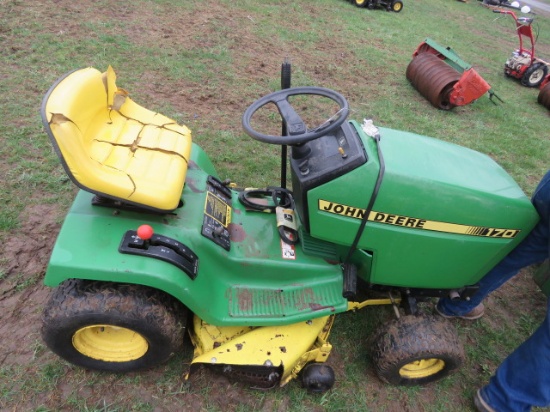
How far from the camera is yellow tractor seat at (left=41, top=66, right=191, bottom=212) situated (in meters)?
1.54

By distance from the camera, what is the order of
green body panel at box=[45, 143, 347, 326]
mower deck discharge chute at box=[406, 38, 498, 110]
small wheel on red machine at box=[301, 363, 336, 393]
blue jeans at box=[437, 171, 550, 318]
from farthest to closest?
mower deck discharge chute at box=[406, 38, 498, 110], small wheel on red machine at box=[301, 363, 336, 393], blue jeans at box=[437, 171, 550, 318], green body panel at box=[45, 143, 347, 326]

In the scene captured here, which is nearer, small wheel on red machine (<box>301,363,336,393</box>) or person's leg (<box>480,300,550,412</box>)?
person's leg (<box>480,300,550,412</box>)

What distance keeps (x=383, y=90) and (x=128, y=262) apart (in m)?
4.77

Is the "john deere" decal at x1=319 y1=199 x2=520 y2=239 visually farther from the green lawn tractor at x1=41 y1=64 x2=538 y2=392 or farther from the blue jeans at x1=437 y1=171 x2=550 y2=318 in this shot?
the blue jeans at x1=437 y1=171 x2=550 y2=318

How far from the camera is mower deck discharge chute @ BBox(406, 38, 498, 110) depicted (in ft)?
16.8

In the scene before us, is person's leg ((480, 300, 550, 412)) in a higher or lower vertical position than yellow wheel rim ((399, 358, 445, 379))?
higher

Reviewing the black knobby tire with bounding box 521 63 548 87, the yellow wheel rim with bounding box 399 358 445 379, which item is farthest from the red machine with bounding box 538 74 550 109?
the yellow wheel rim with bounding box 399 358 445 379

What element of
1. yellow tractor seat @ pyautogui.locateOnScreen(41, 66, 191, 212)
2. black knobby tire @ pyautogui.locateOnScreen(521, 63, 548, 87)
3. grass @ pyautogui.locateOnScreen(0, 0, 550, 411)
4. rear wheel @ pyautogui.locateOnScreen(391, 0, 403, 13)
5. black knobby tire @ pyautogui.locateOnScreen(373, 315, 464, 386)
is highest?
yellow tractor seat @ pyautogui.locateOnScreen(41, 66, 191, 212)

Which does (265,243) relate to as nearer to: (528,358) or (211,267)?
(211,267)

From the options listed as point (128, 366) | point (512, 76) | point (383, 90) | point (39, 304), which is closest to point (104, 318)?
point (128, 366)

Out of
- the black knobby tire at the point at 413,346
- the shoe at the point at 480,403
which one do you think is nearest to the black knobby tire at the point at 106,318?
the black knobby tire at the point at 413,346

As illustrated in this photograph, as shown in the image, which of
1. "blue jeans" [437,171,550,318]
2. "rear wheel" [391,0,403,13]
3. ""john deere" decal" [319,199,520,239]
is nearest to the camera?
""john deere" decal" [319,199,520,239]

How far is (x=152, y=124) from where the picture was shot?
2133 millimetres

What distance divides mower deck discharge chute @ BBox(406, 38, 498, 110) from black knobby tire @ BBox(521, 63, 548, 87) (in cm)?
156
